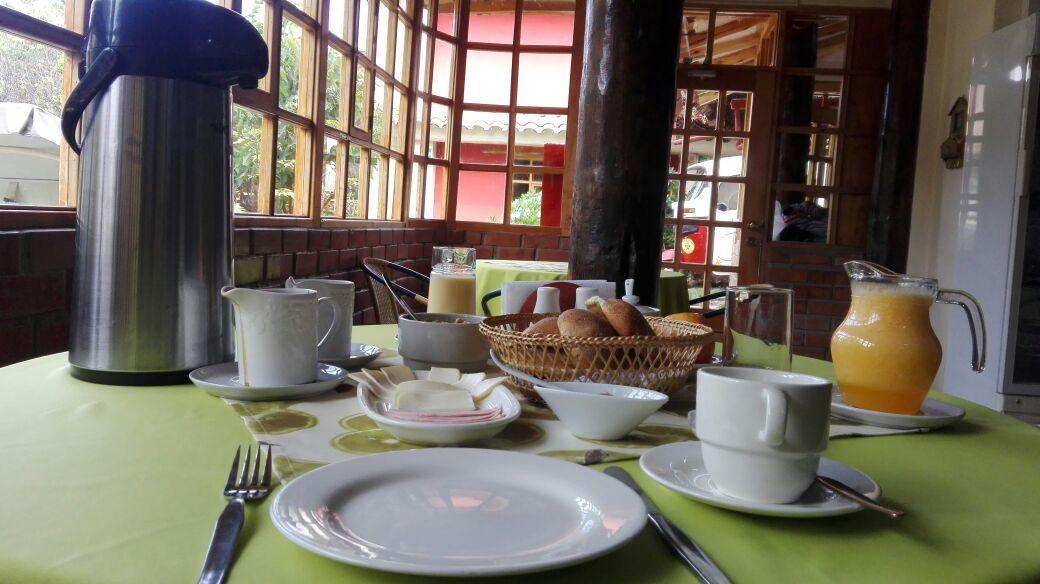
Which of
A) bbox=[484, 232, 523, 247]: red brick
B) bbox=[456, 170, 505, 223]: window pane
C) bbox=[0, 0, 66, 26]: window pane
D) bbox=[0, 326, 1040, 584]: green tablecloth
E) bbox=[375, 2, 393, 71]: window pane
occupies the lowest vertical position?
bbox=[0, 326, 1040, 584]: green tablecloth

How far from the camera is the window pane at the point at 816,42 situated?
435 cm

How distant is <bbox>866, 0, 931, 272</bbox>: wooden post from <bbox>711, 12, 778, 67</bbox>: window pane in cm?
69

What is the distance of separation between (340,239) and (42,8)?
161 centimetres

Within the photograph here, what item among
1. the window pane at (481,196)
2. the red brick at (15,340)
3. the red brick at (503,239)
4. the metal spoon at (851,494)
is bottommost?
the red brick at (15,340)

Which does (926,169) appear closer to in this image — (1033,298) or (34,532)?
(1033,298)

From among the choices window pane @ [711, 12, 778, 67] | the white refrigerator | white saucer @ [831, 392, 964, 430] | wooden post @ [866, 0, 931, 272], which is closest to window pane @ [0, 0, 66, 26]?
white saucer @ [831, 392, 964, 430]

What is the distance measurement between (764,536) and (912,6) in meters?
4.54

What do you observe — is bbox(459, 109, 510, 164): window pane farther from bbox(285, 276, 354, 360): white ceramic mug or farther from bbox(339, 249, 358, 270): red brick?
bbox(285, 276, 354, 360): white ceramic mug

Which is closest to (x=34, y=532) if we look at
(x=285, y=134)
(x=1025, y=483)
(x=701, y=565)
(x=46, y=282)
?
(x=701, y=565)

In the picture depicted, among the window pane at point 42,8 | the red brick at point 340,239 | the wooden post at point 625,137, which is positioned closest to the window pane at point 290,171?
the red brick at point 340,239

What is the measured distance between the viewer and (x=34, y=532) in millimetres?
417

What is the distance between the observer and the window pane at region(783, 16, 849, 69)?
435 centimetres

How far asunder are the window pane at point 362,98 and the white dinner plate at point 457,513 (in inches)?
113

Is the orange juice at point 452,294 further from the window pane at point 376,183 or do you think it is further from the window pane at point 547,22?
the window pane at point 547,22
